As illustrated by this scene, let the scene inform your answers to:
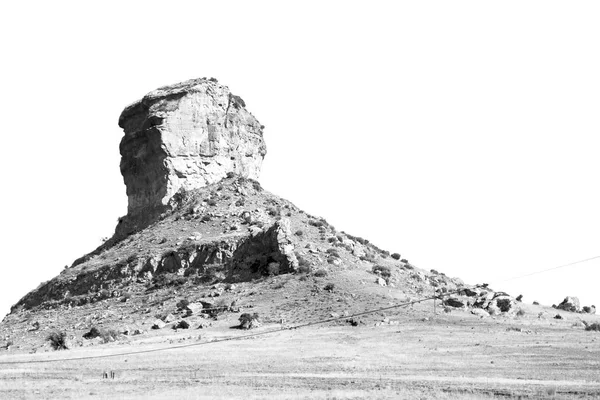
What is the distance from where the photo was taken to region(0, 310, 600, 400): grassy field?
3234cm

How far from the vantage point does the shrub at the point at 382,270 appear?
2789 inches

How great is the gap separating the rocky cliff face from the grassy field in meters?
33.1

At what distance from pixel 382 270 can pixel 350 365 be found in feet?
99.7

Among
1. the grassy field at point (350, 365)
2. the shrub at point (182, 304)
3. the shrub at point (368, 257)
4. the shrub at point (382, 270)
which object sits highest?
the shrub at point (368, 257)

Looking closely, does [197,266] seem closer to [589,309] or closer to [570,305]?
[570,305]

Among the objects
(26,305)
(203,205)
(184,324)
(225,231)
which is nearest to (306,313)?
(184,324)

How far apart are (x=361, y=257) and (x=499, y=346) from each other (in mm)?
28638

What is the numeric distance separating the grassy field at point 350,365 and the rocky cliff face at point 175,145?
33089mm

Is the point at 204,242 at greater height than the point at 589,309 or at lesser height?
greater

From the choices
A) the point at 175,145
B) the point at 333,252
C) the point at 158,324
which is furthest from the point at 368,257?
the point at 175,145

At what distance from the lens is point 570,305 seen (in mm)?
78812

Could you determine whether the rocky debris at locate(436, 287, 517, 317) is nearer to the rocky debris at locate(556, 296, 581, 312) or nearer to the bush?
the rocky debris at locate(556, 296, 581, 312)

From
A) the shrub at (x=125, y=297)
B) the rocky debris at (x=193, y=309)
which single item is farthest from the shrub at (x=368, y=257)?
the shrub at (x=125, y=297)

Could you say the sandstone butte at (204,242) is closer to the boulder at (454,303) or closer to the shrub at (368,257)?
the boulder at (454,303)
